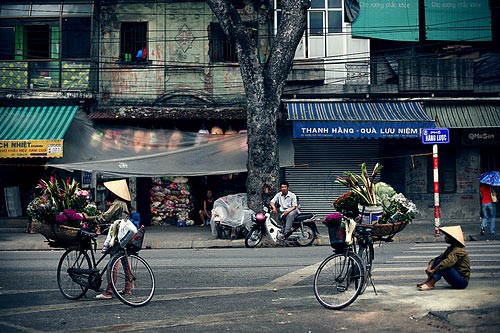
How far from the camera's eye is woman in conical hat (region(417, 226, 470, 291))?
9.22m

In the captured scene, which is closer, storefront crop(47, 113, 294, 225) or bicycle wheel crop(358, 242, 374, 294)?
bicycle wheel crop(358, 242, 374, 294)

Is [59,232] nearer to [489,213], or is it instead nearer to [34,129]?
[34,129]

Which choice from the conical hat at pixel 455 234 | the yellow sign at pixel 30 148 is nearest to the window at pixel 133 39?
the yellow sign at pixel 30 148

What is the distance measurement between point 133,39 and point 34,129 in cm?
464

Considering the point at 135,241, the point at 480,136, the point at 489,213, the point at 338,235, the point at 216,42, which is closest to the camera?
the point at 338,235

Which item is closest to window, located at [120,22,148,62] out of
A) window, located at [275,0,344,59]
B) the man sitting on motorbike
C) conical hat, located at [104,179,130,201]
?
window, located at [275,0,344,59]

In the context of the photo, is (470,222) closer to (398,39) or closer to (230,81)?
(398,39)

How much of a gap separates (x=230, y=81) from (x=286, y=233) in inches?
291

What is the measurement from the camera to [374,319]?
7.86 metres

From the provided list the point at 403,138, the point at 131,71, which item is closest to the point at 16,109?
the point at 131,71

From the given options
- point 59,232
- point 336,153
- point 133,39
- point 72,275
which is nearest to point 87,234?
point 59,232

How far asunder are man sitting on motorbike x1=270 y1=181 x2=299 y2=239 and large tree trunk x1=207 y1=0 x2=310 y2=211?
1154mm

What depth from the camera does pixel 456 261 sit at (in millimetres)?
9211

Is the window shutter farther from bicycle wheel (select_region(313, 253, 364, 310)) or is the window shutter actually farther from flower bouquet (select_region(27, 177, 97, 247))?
bicycle wheel (select_region(313, 253, 364, 310))
